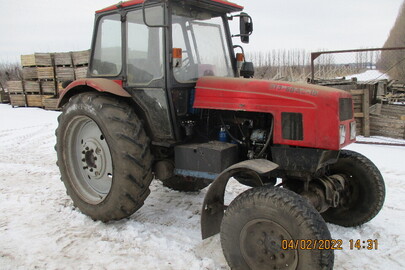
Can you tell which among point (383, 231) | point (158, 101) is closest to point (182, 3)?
point (158, 101)

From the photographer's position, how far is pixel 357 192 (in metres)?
3.72

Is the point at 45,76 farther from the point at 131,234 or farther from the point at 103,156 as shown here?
the point at 131,234

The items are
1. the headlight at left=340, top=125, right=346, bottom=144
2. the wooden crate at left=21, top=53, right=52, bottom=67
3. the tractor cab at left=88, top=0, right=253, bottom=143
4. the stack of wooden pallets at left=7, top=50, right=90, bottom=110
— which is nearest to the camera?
the headlight at left=340, top=125, right=346, bottom=144

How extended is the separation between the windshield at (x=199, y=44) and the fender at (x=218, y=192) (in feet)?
3.74

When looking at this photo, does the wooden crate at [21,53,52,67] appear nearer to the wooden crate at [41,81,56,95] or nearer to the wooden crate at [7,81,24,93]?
the wooden crate at [41,81,56,95]

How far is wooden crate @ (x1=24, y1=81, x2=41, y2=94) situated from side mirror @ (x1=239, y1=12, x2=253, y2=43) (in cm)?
1212

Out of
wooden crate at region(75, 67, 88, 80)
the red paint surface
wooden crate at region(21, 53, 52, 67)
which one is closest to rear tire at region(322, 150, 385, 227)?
the red paint surface

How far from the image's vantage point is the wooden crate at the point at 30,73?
14009 mm

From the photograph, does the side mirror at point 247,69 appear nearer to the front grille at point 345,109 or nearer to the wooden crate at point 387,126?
the front grille at point 345,109

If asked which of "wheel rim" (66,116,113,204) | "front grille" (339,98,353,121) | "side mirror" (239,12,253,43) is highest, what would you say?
"side mirror" (239,12,253,43)

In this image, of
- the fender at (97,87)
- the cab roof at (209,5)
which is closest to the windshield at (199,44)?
the cab roof at (209,5)

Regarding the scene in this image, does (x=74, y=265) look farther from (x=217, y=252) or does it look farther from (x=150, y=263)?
(x=217, y=252)

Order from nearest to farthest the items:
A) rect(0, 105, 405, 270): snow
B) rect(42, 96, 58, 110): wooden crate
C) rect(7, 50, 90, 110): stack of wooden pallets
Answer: rect(0, 105, 405, 270): snow
rect(7, 50, 90, 110): stack of wooden pallets
rect(42, 96, 58, 110): wooden crate

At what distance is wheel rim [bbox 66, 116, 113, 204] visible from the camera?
401cm
